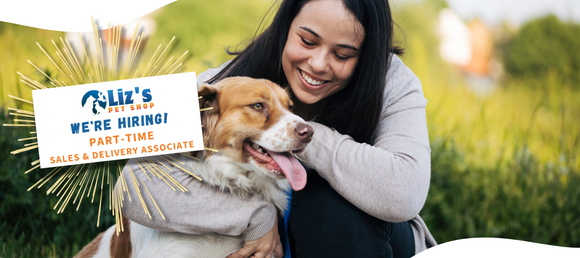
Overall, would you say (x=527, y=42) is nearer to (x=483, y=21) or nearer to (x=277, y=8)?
(x=483, y=21)

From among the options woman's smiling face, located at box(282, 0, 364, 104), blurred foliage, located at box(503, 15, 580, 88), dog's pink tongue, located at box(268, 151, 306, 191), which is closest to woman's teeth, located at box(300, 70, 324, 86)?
woman's smiling face, located at box(282, 0, 364, 104)

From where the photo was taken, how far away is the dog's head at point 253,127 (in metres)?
1.30

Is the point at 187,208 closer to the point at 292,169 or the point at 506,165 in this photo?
the point at 292,169

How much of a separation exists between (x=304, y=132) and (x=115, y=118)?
0.59 meters

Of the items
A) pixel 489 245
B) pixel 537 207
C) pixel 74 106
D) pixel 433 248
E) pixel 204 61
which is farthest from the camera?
pixel 537 207

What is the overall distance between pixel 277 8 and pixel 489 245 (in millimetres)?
1451

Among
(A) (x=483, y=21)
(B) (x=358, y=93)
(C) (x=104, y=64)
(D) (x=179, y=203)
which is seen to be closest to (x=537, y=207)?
(A) (x=483, y=21)

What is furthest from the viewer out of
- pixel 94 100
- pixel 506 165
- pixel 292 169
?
pixel 506 165

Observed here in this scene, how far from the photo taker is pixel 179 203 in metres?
1.30

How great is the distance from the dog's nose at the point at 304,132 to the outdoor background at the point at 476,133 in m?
0.53

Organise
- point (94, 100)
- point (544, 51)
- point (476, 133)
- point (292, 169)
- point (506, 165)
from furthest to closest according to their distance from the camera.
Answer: point (544, 51)
point (476, 133)
point (506, 165)
point (292, 169)
point (94, 100)

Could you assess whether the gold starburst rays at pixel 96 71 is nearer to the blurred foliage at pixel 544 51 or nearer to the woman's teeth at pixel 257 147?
the woman's teeth at pixel 257 147

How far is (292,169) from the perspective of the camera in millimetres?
1280

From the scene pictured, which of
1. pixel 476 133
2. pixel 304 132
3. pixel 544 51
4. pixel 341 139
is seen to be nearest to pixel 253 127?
pixel 304 132
